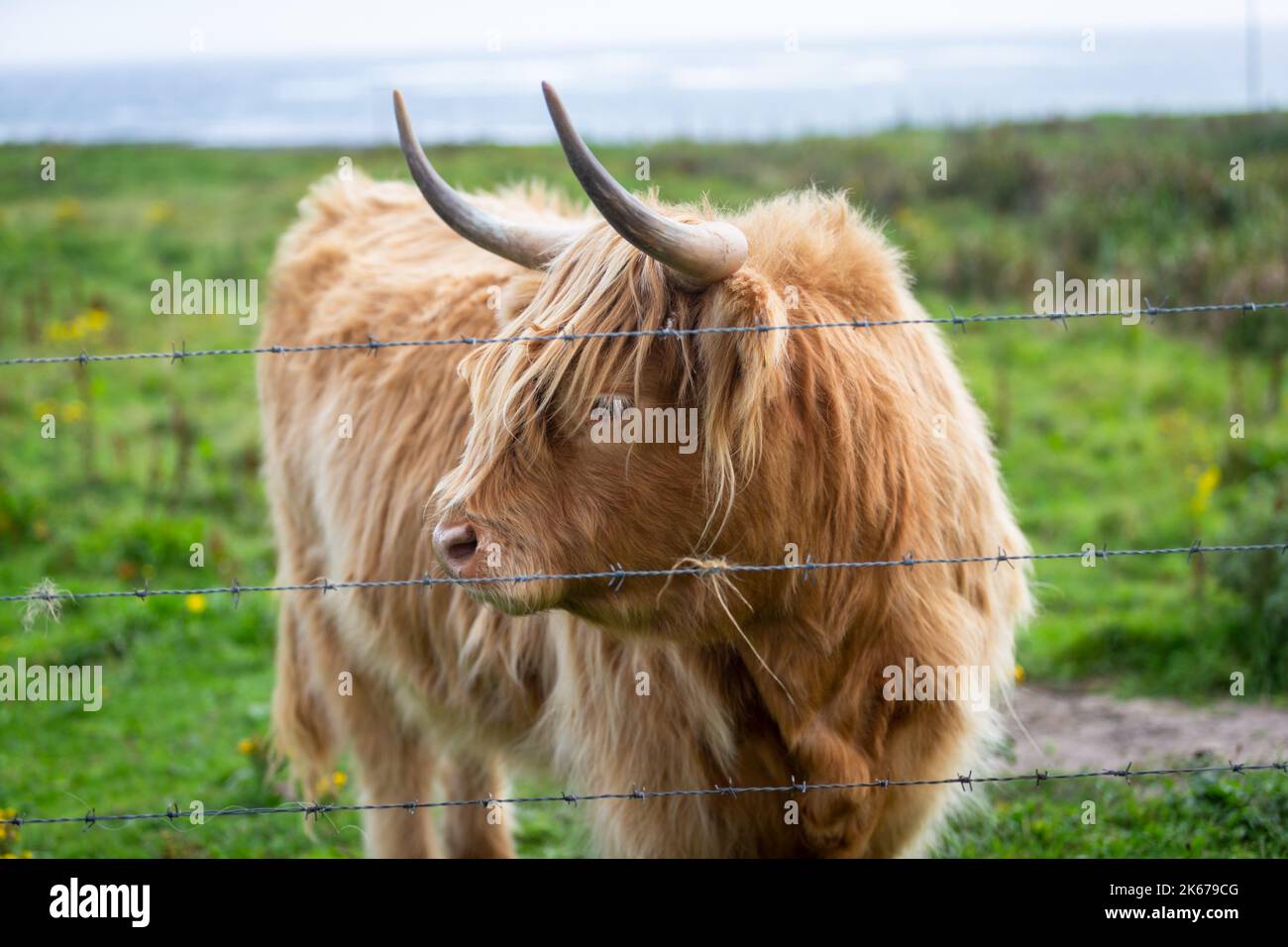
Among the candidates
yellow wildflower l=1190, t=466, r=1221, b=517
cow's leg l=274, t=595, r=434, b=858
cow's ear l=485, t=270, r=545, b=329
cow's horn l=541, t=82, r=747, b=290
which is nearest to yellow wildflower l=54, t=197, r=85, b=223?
cow's leg l=274, t=595, r=434, b=858

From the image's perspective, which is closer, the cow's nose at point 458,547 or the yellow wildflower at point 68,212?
the cow's nose at point 458,547

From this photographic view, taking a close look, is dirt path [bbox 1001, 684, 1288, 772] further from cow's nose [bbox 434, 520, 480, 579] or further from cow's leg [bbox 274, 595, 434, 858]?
cow's nose [bbox 434, 520, 480, 579]

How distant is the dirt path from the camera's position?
187 inches

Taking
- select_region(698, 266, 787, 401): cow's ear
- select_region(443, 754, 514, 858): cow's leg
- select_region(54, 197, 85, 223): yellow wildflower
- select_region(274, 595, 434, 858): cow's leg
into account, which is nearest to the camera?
select_region(698, 266, 787, 401): cow's ear

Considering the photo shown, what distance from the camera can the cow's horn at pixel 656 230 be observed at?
7.73ft

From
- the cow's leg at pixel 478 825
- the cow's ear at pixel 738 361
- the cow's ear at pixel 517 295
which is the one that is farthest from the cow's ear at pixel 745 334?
the cow's leg at pixel 478 825

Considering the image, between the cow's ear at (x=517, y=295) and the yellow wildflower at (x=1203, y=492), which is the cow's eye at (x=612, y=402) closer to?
the cow's ear at (x=517, y=295)

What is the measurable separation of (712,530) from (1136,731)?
2974 mm

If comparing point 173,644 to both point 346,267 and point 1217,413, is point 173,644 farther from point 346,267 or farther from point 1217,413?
point 1217,413

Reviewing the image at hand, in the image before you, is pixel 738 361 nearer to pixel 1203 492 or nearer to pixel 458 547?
pixel 458 547

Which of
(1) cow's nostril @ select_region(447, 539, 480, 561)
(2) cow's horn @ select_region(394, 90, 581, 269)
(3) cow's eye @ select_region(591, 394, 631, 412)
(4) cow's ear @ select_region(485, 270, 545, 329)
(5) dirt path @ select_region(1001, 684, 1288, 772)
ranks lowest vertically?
(5) dirt path @ select_region(1001, 684, 1288, 772)

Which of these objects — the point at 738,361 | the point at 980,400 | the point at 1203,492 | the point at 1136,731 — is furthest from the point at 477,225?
the point at 980,400

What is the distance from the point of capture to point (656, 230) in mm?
2496
